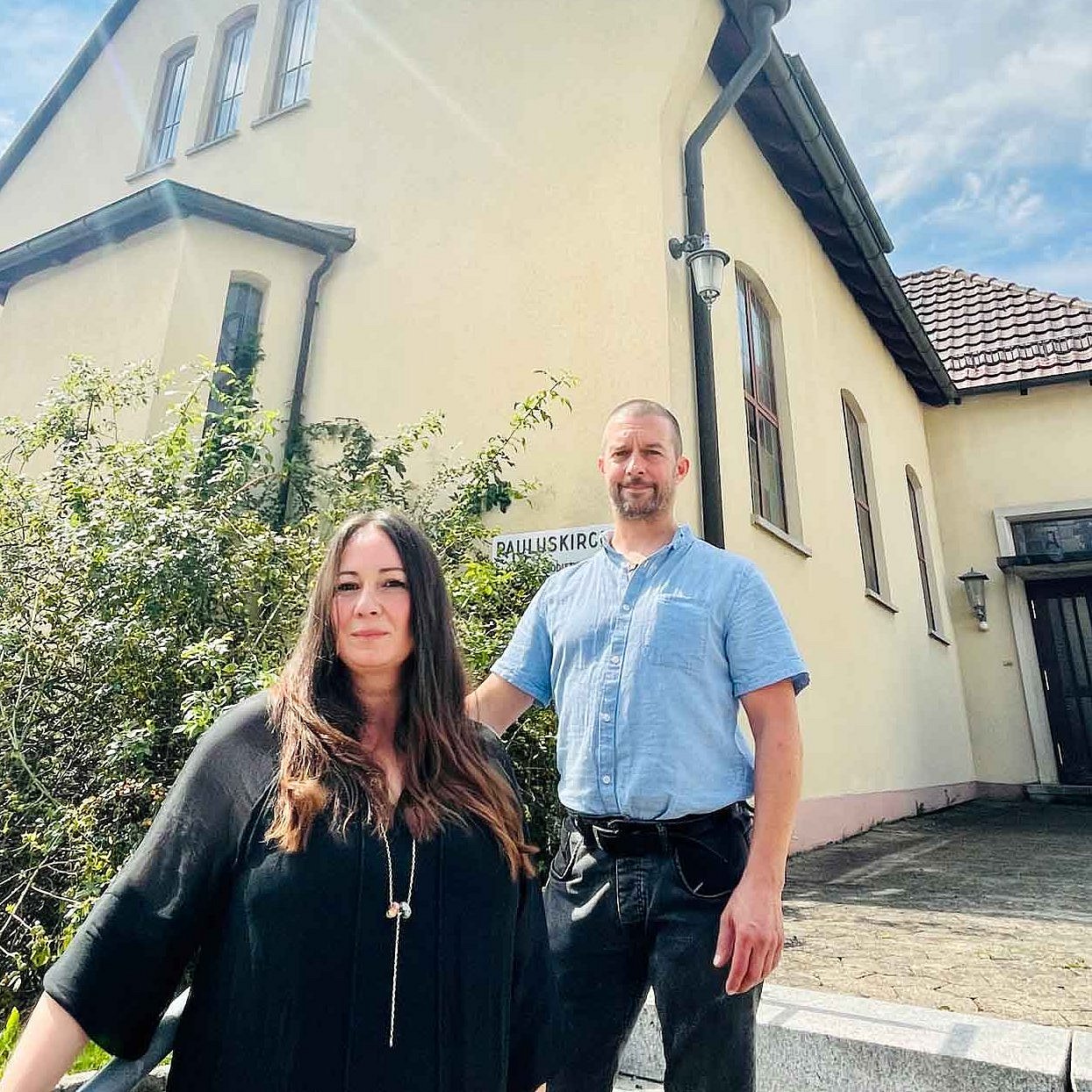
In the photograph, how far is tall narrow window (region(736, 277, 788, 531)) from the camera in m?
6.71

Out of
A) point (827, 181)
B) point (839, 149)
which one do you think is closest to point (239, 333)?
point (827, 181)

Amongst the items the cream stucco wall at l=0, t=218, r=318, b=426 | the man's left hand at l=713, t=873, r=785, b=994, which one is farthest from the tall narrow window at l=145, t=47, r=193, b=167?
the man's left hand at l=713, t=873, r=785, b=994

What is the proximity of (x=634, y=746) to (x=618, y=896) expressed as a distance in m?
0.29

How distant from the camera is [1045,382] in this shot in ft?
37.6

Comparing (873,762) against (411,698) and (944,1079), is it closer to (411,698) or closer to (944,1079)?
(944,1079)

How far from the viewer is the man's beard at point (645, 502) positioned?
6.15 ft

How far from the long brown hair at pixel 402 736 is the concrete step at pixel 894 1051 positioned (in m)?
1.38

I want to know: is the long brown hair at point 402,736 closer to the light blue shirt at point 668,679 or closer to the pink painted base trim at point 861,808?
the light blue shirt at point 668,679

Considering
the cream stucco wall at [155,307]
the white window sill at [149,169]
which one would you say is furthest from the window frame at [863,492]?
the white window sill at [149,169]

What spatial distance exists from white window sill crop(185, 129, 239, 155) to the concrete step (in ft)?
30.0

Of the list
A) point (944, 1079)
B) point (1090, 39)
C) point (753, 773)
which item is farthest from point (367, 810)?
point (1090, 39)

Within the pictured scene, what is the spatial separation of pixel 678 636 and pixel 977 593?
1125 centimetres

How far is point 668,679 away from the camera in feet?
5.56

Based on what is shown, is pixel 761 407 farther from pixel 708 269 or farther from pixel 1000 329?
pixel 1000 329
